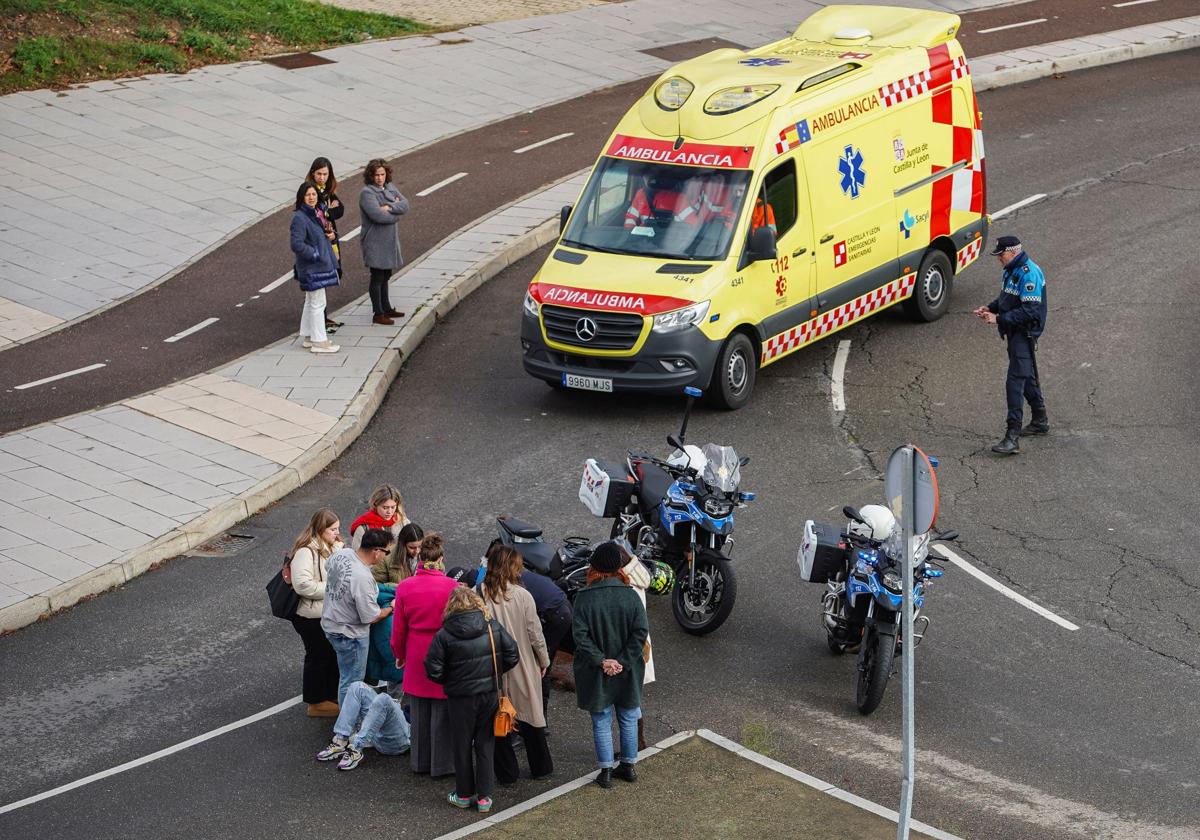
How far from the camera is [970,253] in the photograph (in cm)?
1792

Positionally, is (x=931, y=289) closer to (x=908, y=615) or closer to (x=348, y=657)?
(x=348, y=657)

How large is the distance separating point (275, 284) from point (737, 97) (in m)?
6.15

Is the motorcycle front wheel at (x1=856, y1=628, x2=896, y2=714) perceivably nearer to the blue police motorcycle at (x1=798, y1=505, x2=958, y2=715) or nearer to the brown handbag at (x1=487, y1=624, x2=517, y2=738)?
the blue police motorcycle at (x1=798, y1=505, x2=958, y2=715)

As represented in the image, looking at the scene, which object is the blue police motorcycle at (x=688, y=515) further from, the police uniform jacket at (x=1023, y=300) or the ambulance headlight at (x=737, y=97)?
the ambulance headlight at (x=737, y=97)

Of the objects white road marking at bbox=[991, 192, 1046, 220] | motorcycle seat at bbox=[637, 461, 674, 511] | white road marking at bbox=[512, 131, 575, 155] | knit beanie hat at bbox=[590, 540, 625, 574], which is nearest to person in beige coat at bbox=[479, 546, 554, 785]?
knit beanie hat at bbox=[590, 540, 625, 574]

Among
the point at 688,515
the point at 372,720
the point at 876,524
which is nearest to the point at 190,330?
the point at 688,515

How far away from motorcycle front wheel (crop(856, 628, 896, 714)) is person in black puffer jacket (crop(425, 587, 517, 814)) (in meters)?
2.35

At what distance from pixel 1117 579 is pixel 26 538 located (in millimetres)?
8245

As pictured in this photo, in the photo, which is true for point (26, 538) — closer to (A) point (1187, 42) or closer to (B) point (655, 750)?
(B) point (655, 750)

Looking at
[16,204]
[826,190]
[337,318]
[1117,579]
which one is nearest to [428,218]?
[337,318]

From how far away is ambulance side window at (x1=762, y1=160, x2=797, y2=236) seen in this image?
15344 mm

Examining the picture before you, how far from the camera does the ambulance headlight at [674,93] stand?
52.0 feet

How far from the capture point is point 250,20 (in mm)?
28328

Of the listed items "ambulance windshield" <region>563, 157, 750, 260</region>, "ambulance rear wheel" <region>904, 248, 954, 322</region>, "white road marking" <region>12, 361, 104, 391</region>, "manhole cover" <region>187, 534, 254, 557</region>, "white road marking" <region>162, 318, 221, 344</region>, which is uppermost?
"ambulance windshield" <region>563, 157, 750, 260</region>
